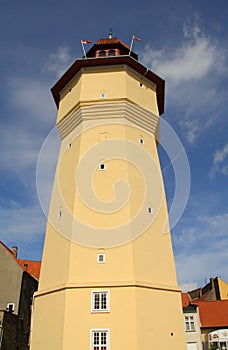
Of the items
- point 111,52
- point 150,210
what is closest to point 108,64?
point 111,52

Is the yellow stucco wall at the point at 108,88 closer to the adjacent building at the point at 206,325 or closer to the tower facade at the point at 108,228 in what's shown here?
the tower facade at the point at 108,228

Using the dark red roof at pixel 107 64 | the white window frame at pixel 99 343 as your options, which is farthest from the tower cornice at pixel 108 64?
the white window frame at pixel 99 343

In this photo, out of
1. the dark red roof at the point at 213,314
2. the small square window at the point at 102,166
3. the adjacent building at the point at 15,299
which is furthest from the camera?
the dark red roof at the point at 213,314

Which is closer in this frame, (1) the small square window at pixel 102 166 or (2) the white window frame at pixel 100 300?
(2) the white window frame at pixel 100 300

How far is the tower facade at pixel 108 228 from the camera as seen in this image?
14211 millimetres

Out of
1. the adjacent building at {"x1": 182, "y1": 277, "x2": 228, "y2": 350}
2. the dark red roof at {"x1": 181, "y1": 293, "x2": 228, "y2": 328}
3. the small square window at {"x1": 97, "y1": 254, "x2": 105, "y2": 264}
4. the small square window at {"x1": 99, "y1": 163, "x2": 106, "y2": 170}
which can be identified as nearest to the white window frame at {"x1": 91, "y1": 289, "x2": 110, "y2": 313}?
the small square window at {"x1": 97, "y1": 254, "x2": 105, "y2": 264}

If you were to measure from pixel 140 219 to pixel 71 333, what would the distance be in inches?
229

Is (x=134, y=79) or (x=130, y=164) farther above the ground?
(x=134, y=79)

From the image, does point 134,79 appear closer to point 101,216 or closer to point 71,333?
point 101,216

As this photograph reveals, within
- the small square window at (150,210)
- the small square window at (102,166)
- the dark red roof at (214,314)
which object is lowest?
the dark red roof at (214,314)

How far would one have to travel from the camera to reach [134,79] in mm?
21078

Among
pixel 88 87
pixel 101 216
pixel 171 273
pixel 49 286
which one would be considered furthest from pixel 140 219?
pixel 88 87

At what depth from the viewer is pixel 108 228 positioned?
16.0m

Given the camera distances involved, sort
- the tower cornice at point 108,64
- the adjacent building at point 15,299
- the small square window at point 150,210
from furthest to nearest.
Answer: the adjacent building at point 15,299 → the tower cornice at point 108,64 → the small square window at point 150,210
